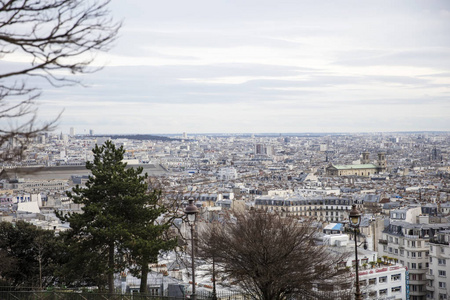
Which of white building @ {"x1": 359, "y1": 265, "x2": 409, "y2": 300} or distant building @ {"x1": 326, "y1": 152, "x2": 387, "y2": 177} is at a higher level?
white building @ {"x1": 359, "y1": 265, "x2": 409, "y2": 300}

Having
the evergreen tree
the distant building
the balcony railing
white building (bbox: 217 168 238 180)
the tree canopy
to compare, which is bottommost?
white building (bbox: 217 168 238 180)

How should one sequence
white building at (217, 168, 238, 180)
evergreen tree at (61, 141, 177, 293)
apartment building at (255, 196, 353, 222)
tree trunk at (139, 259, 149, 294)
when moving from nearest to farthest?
evergreen tree at (61, 141, 177, 293) → tree trunk at (139, 259, 149, 294) → apartment building at (255, 196, 353, 222) → white building at (217, 168, 238, 180)

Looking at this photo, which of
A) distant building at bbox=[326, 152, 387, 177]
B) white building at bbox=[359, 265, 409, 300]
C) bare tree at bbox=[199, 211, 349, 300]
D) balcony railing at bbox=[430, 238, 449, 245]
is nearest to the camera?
bare tree at bbox=[199, 211, 349, 300]

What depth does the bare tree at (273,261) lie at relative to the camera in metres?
14.1

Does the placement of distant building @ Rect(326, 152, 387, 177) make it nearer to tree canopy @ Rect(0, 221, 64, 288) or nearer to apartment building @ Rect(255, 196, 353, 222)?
apartment building @ Rect(255, 196, 353, 222)

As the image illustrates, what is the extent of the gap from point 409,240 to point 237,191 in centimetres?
4780

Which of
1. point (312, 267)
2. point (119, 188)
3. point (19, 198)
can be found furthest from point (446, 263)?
point (19, 198)

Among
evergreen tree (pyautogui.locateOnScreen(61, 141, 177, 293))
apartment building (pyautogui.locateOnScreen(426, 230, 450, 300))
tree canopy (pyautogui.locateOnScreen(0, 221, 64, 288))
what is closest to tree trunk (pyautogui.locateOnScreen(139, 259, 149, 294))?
evergreen tree (pyautogui.locateOnScreen(61, 141, 177, 293))

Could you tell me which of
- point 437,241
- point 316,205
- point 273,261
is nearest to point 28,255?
point 273,261

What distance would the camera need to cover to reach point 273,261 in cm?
1432

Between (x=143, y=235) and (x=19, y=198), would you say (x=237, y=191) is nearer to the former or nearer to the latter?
(x=19, y=198)

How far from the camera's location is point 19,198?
67.1 meters

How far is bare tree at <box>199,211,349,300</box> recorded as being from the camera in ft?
46.2

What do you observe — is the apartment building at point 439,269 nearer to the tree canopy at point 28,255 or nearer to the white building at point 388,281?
the white building at point 388,281
